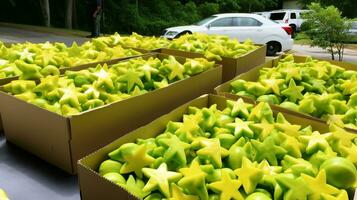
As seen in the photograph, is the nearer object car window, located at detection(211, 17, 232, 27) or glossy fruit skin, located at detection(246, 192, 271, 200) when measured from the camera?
glossy fruit skin, located at detection(246, 192, 271, 200)

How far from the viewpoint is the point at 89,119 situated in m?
1.19

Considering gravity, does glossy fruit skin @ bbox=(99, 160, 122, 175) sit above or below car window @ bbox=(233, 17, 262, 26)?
below

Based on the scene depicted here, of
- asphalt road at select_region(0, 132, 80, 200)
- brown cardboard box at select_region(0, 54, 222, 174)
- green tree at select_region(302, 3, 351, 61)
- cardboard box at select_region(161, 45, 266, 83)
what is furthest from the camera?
green tree at select_region(302, 3, 351, 61)

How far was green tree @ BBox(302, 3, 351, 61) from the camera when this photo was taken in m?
Result: 7.70

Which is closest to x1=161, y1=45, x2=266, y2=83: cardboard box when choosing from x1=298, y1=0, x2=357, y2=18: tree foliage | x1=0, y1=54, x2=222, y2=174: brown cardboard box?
x1=0, y1=54, x2=222, y2=174: brown cardboard box

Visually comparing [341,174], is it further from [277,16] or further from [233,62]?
[277,16]

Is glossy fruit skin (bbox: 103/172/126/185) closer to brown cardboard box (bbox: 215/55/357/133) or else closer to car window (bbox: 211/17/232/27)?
brown cardboard box (bbox: 215/55/357/133)

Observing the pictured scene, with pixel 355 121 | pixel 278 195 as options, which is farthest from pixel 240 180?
pixel 355 121

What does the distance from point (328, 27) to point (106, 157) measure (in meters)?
7.99

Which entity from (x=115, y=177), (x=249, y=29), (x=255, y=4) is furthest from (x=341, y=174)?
(x=255, y=4)

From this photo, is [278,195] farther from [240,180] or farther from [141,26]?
[141,26]

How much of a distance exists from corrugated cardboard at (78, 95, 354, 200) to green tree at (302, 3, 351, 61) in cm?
719

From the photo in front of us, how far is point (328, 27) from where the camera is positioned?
7855mm

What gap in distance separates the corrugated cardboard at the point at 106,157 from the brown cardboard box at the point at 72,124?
0.58 feet
